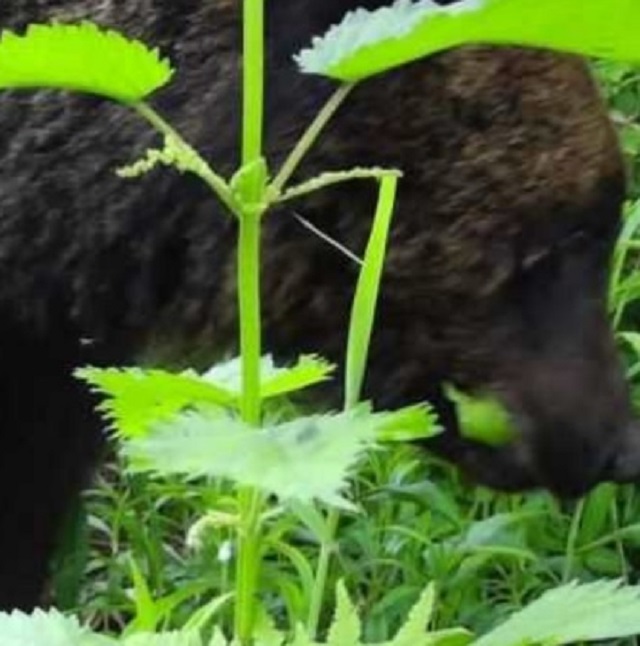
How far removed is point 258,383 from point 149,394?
0.07 m

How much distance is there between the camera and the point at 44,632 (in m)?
1.39

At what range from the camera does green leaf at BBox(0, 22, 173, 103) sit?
1.31 m

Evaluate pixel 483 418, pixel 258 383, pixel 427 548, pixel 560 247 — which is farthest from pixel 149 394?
pixel 427 548

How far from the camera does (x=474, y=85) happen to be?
247 centimetres

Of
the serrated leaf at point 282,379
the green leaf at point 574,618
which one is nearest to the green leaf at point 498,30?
the serrated leaf at point 282,379

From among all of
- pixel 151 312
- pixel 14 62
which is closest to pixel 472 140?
pixel 151 312

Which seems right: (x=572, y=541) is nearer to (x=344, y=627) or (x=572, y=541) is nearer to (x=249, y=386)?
(x=344, y=627)

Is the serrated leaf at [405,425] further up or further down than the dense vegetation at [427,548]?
further up

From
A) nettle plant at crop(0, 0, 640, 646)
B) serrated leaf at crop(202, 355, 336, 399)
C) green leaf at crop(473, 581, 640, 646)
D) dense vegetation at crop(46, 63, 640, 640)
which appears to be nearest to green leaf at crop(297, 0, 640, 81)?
nettle plant at crop(0, 0, 640, 646)

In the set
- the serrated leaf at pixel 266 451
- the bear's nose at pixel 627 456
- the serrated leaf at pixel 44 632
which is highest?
the serrated leaf at pixel 266 451

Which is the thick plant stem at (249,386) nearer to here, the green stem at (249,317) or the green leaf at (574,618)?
the green stem at (249,317)

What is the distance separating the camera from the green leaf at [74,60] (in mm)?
1312

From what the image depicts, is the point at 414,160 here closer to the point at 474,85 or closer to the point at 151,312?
the point at 474,85

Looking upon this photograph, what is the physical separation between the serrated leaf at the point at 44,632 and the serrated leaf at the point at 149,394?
0.36ft
